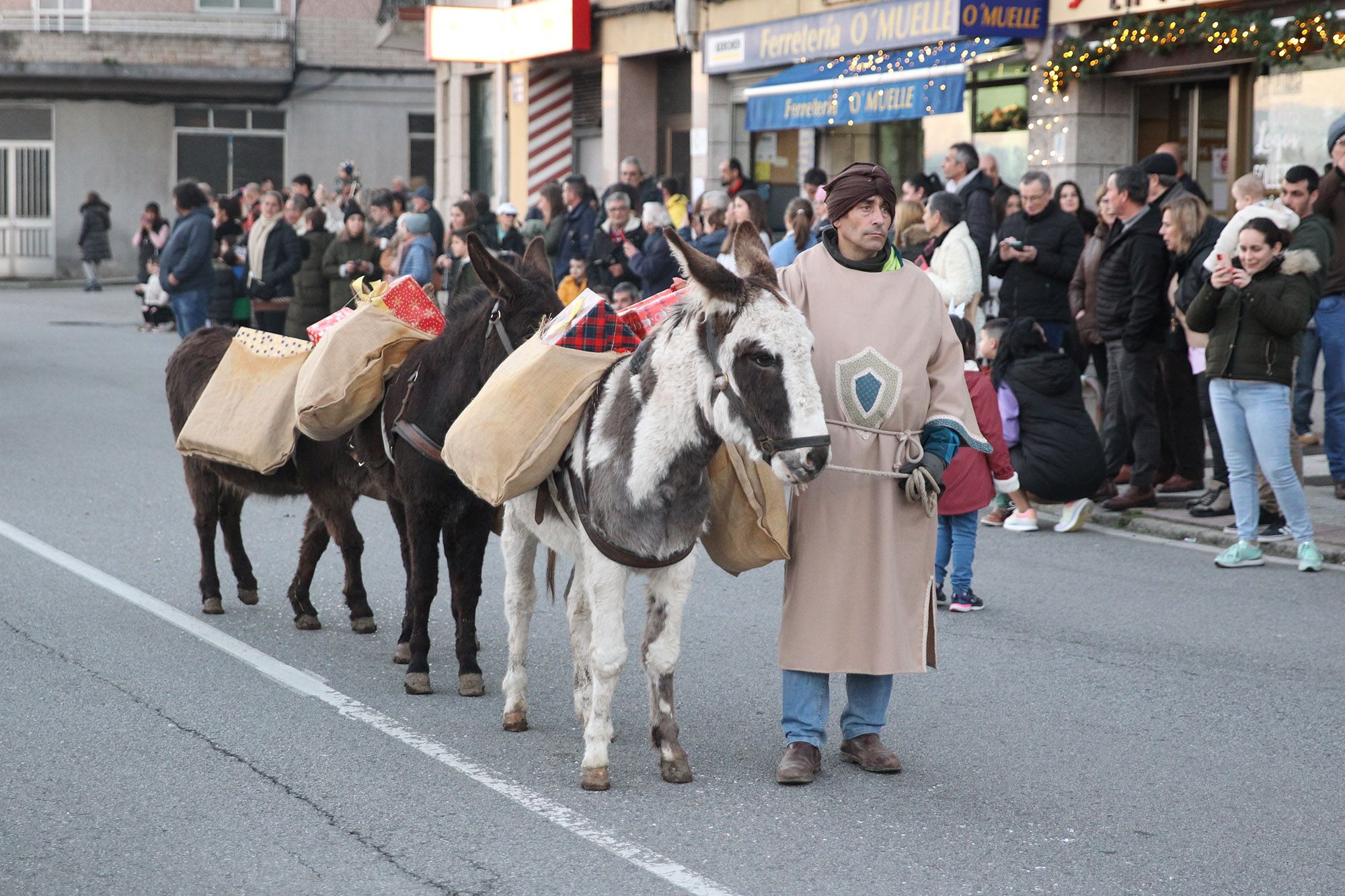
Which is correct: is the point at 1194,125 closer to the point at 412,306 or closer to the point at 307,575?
the point at 412,306

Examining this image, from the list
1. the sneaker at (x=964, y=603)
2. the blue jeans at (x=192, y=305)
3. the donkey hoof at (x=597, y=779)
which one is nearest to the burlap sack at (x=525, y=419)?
the donkey hoof at (x=597, y=779)

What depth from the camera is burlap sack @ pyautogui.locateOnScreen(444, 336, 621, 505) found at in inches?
211

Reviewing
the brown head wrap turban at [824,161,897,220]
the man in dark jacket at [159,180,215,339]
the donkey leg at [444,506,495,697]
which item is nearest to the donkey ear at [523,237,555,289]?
the donkey leg at [444,506,495,697]

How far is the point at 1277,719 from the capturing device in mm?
6211

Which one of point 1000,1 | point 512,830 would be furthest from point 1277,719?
point 1000,1

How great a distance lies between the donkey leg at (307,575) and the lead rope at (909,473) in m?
3.33

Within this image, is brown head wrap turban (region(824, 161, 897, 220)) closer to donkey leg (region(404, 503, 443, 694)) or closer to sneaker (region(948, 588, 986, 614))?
donkey leg (region(404, 503, 443, 694))

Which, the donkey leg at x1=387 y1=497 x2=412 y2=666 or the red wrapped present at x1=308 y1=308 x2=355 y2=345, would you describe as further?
the red wrapped present at x1=308 y1=308 x2=355 y2=345

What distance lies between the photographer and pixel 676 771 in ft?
17.5

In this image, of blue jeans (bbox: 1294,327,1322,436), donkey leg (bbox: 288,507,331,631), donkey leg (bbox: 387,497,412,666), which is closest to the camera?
donkey leg (bbox: 387,497,412,666)

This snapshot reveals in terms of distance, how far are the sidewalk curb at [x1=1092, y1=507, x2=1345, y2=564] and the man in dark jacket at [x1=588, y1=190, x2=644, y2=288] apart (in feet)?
17.3

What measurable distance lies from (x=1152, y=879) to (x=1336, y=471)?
7384 millimetres

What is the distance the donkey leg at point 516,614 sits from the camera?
5926mm

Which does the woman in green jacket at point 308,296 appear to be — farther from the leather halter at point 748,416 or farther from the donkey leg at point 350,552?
the leather halter at point 748,416
